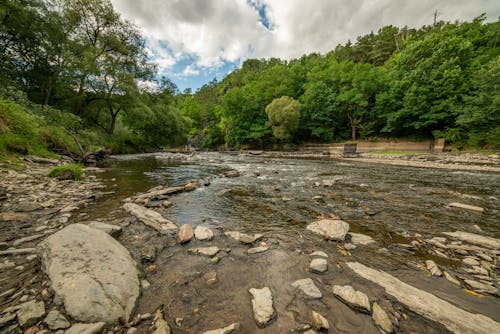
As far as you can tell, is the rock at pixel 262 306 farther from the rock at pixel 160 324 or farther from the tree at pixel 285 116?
the tree at pixel 285 116

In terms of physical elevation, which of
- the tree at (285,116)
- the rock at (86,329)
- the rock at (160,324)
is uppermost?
the tree at (285,116)

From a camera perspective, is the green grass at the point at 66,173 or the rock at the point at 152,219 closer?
the rock at the point at 152,219

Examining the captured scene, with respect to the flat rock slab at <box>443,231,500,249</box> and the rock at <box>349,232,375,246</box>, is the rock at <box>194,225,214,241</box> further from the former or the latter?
the flat rock slab at <box>443,231,500,249</box>

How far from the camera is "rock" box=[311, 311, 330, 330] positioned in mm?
1396

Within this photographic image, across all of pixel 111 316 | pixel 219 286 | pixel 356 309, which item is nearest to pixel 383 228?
pixel 356 309

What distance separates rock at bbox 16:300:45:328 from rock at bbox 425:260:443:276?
3731 mm

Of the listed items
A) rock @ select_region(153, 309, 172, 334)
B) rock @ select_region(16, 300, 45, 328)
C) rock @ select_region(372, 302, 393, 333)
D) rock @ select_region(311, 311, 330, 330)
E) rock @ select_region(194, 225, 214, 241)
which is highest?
rock @ select_region(16, 300, 45, 328)

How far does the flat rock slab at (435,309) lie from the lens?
4.55 ft

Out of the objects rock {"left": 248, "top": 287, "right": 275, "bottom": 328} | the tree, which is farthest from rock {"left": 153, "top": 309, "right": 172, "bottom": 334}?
the tree

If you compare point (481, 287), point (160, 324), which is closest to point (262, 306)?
point (160, 324)

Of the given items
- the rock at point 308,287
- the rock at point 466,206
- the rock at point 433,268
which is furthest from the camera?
the rock at point 466,206

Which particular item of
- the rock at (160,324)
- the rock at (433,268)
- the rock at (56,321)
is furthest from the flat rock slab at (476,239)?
the rock at (56,321)

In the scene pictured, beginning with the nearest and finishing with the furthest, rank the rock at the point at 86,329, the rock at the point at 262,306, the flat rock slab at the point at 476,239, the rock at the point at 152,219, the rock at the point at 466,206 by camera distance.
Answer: the rock at the point at 86,329 → the rock at the point at 262,306 → the flat rock slab at the point at 476,239 → the rock at the point at 152,219 → the rock at the point at 466,206

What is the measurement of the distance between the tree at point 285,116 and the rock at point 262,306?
30.1 m
